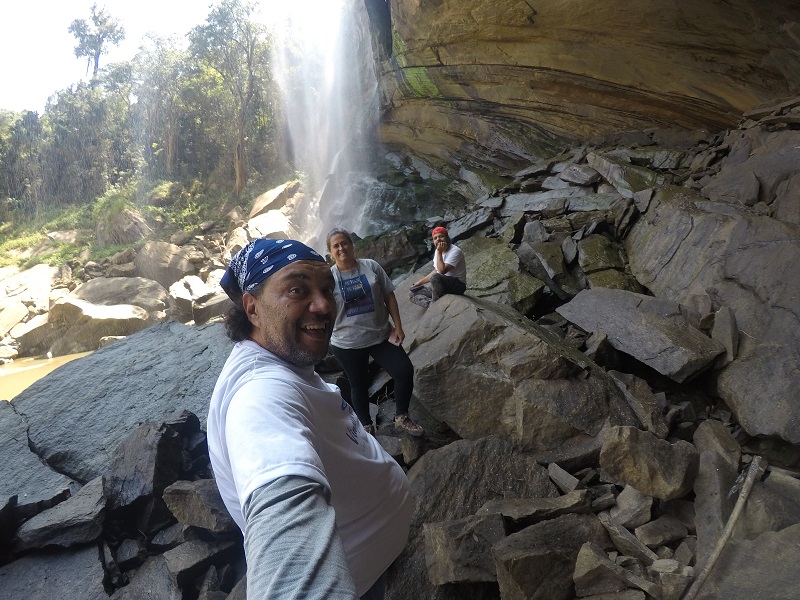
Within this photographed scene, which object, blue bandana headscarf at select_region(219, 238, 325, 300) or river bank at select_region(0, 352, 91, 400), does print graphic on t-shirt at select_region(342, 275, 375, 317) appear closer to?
blue bandana headscarf at select_region(219, 238, 325, 300)

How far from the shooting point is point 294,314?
1.49 m

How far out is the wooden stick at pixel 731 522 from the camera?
2.10 metres

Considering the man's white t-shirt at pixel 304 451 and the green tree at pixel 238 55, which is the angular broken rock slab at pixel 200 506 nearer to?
the man's white t-shirt at pixel 304 451

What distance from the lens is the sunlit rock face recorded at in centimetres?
715

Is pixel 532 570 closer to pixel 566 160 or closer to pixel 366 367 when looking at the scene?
pixel 366 367

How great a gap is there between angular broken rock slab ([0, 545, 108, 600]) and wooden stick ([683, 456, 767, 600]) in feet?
11.8

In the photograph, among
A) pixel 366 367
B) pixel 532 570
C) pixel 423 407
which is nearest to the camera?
pixel 532 570

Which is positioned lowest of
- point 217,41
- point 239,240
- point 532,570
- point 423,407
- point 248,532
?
point 239,240

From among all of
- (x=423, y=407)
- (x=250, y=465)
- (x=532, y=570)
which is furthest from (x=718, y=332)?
(x=250, y=465)

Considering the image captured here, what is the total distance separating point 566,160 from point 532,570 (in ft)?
34.6

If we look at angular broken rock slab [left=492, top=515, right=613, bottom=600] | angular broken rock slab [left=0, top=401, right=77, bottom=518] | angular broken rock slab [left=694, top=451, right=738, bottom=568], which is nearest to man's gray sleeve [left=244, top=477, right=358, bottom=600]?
angular broken rock slab [left=492, top=515, right=613, bottom=600]

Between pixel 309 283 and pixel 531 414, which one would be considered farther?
pixel 531 414

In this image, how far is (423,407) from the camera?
421 cm

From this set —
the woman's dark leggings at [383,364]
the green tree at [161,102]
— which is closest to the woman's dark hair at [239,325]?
the woman's dark leggings at [383,364]
